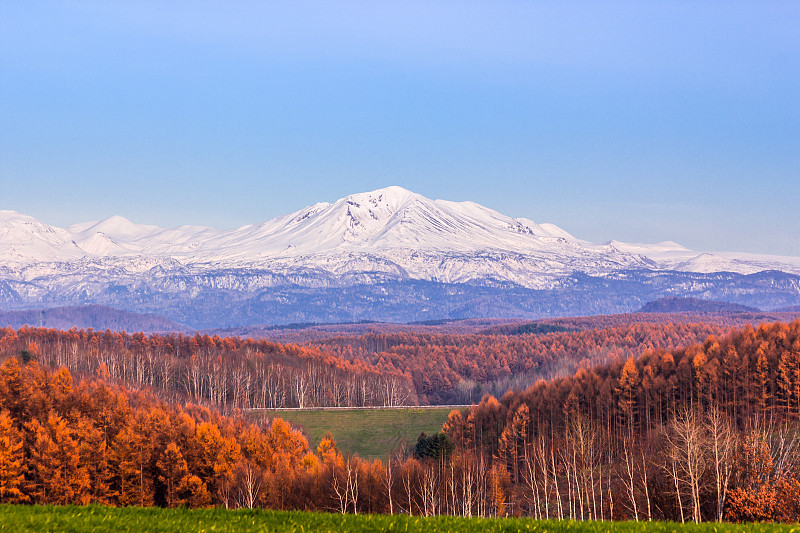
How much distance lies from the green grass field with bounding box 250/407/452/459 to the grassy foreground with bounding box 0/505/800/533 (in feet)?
357

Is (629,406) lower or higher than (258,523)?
lower

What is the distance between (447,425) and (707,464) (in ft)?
295

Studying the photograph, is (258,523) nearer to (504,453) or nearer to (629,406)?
(504,453)

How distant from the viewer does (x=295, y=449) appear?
3925 inches

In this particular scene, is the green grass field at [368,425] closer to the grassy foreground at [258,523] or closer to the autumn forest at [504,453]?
the autumn forest at [504,453]

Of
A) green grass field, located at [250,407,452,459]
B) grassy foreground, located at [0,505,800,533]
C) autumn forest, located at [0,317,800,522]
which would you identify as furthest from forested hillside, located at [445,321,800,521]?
grassy foreground, located at [0,505,800,533]

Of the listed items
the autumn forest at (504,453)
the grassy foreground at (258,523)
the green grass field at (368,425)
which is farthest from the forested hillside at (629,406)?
the grassy foreground at (258,523)

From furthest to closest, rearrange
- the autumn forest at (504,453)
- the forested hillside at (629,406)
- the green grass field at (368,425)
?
1. the green grass field at (368,425)
2. the forested hillside at (629,406)
3. the autumn forest at (504,453)

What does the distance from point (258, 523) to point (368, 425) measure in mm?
142480

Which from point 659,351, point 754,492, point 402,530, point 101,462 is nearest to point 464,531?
point 402,530

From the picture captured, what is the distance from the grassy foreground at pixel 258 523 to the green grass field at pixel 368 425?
4284 inches

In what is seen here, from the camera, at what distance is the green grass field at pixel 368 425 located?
144875 mm

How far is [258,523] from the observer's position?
2498 cm

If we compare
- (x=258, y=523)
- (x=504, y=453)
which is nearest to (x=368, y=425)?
(x=504, y=453)
